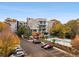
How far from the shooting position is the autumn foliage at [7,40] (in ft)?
14.2

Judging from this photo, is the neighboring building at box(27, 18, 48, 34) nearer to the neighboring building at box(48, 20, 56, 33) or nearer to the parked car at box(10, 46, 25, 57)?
the neighboring building at box(48, 20, 56, 33)

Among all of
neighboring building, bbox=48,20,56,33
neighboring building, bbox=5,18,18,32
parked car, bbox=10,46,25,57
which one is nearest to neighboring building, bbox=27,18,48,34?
neighboring building, bbox=48,20,56,33

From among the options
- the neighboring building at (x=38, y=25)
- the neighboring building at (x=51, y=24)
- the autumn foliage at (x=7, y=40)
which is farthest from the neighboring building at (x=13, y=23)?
the neighboring building at (x=51, y=24)

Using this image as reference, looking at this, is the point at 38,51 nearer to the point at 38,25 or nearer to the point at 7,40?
the point at 38,25

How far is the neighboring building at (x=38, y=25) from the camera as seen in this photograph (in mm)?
4390

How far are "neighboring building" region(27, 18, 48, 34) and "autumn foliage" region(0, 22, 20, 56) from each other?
31cm

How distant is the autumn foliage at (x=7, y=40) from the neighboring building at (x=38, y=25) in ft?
1.01

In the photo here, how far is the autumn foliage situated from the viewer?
4.34m


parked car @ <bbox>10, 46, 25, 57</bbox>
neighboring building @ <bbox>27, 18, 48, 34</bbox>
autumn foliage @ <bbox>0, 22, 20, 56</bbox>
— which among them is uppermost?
neighboring building @ <bbox>27, 18, 48, 34</bbox>

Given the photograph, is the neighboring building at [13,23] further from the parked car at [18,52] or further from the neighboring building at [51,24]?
the neighboring building at [51,24]

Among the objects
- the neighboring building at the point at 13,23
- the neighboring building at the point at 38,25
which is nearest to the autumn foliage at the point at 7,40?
the neighboring building at the point at 13,23

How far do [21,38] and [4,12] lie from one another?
1.64 ft

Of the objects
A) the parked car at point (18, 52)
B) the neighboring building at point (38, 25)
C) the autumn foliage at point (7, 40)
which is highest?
the neighboring building at point (38, 25)

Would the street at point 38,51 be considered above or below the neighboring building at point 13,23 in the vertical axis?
below
